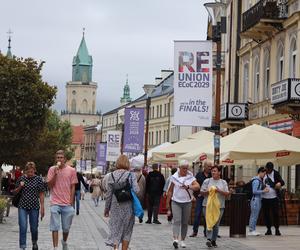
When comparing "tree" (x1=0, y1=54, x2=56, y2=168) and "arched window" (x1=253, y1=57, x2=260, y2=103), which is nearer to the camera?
"tree" (x1=0, y1=54, x2=56, y2=168)

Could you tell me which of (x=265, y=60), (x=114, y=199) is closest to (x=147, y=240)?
(x=114, y=199)

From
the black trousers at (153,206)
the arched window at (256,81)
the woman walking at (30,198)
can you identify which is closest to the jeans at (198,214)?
the black trousers at (153,206)

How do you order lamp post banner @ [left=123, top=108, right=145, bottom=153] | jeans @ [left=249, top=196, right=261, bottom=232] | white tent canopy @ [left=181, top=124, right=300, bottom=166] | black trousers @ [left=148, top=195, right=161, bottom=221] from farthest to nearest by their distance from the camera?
lamp post banner @ [left=123, top=108, right=145, bottom=153]
black trousers @ [left=148, top=195, right=161, bottom=221]
white tent canopy @ [left=181, top=124, right=300, bottom=166]
jeans @ [left=249, top=196, right=261, bottom=232]

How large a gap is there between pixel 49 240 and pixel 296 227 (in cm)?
818

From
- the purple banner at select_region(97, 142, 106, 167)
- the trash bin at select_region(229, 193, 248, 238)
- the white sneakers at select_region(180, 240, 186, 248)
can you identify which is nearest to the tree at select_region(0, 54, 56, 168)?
the trash bin at select_region(229, 193, 248, 238)

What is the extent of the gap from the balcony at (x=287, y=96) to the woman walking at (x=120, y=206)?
14988mm

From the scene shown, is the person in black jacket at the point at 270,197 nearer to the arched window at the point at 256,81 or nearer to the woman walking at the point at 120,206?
the woman walking at the point at 120,206

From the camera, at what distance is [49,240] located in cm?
1727

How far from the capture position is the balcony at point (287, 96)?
89.8 feet

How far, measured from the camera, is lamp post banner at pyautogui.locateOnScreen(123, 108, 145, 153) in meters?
36.1

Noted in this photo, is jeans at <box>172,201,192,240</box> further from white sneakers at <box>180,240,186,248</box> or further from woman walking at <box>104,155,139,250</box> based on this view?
woman walking at <box>104,155,139,250</box>

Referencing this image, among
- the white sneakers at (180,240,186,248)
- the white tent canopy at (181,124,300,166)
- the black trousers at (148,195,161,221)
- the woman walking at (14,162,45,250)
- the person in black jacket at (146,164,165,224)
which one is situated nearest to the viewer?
the woman walking at (14,162,45,250)

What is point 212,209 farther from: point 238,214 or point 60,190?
point 60,190

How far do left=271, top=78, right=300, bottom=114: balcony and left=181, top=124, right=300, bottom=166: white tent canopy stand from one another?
445 cm
